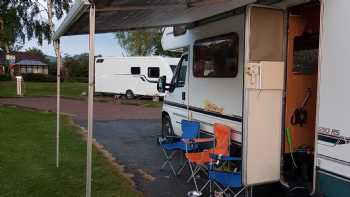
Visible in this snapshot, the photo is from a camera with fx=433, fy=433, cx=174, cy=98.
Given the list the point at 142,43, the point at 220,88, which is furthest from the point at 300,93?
the point at 142,43

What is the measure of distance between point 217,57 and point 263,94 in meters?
1.66

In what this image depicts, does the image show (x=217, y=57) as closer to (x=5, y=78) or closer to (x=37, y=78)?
(x=5, y=78)

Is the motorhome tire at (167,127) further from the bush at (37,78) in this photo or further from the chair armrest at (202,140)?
the bush at (37,78)

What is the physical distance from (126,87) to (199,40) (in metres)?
16.3

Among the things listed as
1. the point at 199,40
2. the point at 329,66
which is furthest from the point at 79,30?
the point at 329,66

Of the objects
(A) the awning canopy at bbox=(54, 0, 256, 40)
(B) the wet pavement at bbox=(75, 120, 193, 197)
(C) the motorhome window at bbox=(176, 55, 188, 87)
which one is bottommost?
(B) the wet pavement at bbox=(75, 120, 193, 197)

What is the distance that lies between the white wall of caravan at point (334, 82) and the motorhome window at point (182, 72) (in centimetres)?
359

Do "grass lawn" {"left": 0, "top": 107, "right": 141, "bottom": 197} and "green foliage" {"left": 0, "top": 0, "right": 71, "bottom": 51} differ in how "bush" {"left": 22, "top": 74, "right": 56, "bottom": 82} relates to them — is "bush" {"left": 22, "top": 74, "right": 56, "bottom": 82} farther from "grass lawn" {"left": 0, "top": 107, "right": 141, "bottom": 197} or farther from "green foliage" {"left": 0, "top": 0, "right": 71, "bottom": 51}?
"grass lawn" {"left": 0, "top": 107, "right": 141, "bottom": 197}

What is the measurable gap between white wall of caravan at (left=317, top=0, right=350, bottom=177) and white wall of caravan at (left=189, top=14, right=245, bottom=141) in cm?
150

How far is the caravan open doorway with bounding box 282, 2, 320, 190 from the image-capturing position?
4902 millimetres

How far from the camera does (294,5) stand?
4.59 m

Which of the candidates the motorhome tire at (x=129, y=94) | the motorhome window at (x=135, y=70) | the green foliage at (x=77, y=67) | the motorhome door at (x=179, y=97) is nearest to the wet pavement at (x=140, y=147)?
the motorhome door at (x=179, y=97)

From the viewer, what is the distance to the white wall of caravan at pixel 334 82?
3.77 m

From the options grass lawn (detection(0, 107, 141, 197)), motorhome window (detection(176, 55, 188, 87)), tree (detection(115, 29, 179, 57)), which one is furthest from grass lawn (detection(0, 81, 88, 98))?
motorhome window (detection(176, 55, 188, 87))
